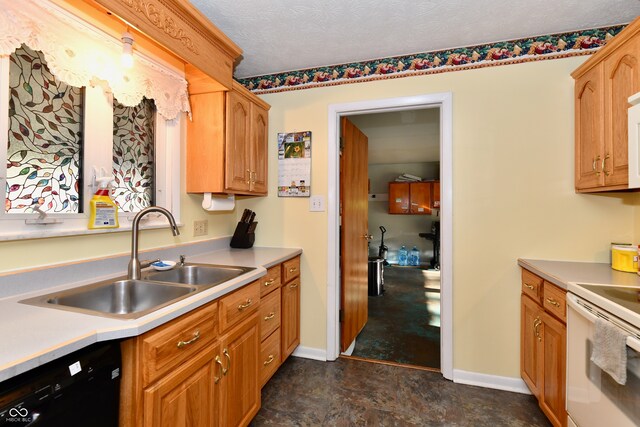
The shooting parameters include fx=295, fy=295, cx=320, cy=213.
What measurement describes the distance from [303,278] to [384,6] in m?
1.96

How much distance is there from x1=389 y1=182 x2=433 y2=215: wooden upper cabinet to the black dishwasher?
589cm

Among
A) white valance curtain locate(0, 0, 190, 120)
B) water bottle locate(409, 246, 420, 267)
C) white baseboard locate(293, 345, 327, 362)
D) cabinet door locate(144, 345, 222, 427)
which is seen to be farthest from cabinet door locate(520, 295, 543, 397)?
water bottle locate(409, 246, 420, 267)

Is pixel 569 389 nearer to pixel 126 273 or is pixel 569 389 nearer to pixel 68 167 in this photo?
pixel 126 273

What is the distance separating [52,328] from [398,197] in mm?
6021

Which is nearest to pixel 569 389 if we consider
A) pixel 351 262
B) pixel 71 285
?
pixel 351 262

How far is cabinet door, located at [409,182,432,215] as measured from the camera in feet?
20.3

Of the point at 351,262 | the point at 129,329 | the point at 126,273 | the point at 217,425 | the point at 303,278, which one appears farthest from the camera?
the point at 351,262

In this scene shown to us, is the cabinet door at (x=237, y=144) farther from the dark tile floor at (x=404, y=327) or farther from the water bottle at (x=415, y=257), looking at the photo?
the water bottle at (x=415, y=257)

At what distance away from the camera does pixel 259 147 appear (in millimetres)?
2398

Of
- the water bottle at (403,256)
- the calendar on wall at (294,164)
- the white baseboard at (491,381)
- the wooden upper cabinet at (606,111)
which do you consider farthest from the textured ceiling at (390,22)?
the water bottle at (403,256)

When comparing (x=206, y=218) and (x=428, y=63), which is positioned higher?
(x=428, y=63)

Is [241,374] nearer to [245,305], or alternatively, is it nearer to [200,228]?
[245,305]

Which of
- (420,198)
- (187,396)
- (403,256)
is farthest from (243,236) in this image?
(403,256)

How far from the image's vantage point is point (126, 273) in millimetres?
1544
